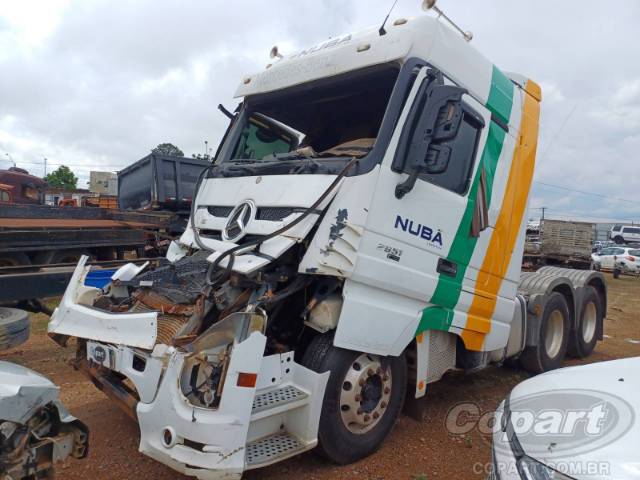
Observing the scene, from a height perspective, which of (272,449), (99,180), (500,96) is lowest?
(272,449)

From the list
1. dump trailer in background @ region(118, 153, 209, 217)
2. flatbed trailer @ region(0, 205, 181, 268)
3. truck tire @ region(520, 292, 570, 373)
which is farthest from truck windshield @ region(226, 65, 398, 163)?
dump trailer in background @ region(118, 153, 209, 217)

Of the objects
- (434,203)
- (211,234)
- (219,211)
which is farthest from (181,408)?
(434,203)

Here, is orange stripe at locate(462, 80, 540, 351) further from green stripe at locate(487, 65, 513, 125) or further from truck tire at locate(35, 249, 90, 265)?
truck tire at locate(35, 249, 90, 265)

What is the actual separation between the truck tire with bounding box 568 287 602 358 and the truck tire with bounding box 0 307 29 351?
6.43m

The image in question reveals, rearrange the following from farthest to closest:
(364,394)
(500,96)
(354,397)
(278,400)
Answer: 1. (500,96)
2. (364,394)
3. (354,397)
4. (278,400)

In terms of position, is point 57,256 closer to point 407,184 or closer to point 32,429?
point 32,429

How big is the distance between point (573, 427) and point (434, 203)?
185 centimetres

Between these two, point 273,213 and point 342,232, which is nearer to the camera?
point 342,232

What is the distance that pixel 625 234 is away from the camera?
41062mm

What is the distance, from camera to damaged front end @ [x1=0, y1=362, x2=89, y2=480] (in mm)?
1916

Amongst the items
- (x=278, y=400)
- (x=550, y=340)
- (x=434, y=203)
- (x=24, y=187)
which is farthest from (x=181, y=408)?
(x=24, y=187)

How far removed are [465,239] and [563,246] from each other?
17.9 metres

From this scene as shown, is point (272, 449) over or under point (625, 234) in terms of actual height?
under

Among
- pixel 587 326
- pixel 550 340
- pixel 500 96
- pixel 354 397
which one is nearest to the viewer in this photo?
pixel 354 397
